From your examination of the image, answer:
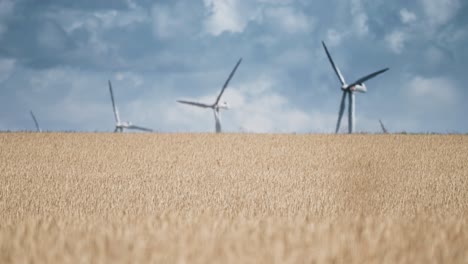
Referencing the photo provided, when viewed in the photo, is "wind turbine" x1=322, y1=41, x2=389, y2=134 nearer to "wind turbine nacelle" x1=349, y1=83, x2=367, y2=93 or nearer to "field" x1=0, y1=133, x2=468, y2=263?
"wind turbine nacelle" x1=349, y1=83, x2=367, y2=93

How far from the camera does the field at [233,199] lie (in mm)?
3742

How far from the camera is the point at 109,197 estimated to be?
14461 mm

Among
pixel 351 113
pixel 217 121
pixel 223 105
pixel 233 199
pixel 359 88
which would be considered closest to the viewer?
pixel 233 199

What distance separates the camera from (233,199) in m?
13.9

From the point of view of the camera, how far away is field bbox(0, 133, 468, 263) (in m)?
3.74

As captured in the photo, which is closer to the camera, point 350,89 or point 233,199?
point 233,199

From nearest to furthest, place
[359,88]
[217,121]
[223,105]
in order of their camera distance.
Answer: [359,88] < [217,121] < [223,105]

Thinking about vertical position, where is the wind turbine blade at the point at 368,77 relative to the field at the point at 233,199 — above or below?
above

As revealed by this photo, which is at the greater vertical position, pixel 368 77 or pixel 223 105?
pixel 223 105

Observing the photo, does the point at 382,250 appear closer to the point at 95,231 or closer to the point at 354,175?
the point at 95,231

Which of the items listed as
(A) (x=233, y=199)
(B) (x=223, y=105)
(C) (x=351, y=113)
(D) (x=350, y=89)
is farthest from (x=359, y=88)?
(A) (x=233, y=199)

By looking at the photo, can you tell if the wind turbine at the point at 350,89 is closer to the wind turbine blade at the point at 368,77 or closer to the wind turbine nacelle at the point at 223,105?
the wind turbine blade at the point at 368,77

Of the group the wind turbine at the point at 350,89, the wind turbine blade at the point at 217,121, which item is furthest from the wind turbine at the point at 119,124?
the wind turbine at the point at 350,89

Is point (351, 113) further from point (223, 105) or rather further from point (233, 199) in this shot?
point (233, 199)
